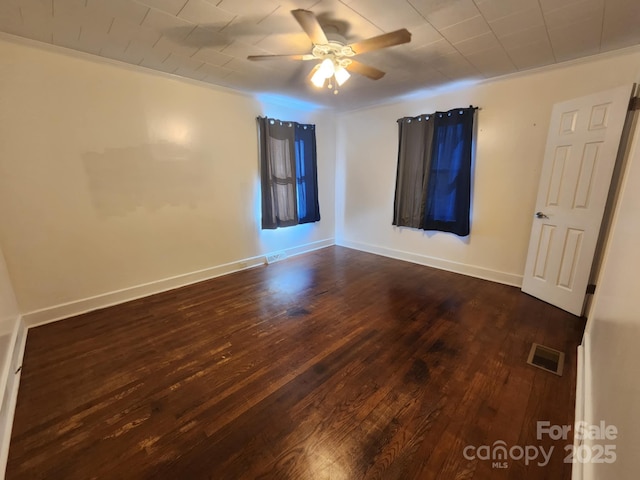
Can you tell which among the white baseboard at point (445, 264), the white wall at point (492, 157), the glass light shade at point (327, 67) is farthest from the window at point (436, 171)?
the glass light shade at point (327, 67)

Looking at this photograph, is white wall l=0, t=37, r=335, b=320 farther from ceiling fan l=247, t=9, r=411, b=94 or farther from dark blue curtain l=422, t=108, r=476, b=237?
dark blue curtain l=422, t=108, r=476, b=237

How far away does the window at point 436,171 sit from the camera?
3.51m

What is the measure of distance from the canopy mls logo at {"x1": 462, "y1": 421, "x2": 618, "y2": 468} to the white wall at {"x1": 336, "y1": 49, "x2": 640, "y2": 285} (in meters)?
2.28

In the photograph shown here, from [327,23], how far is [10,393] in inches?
126

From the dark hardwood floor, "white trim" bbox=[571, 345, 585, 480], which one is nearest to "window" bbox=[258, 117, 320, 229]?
the dark hardwood floor

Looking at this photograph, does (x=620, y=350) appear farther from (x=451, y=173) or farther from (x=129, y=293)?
(x=129, y=293)

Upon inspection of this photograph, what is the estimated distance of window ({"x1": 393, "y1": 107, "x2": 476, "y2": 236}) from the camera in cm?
351

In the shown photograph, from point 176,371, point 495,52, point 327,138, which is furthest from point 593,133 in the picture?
point 176,371

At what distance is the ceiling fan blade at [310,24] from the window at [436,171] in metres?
2.37

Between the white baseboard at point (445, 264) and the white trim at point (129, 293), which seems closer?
the white trim at point (129, 293)

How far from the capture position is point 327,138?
489cm

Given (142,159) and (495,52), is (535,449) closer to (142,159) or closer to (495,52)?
(495,52)

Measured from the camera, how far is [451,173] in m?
3.64

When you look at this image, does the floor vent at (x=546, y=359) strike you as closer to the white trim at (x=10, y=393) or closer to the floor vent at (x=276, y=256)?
the white trim at (x=10, y=393)
